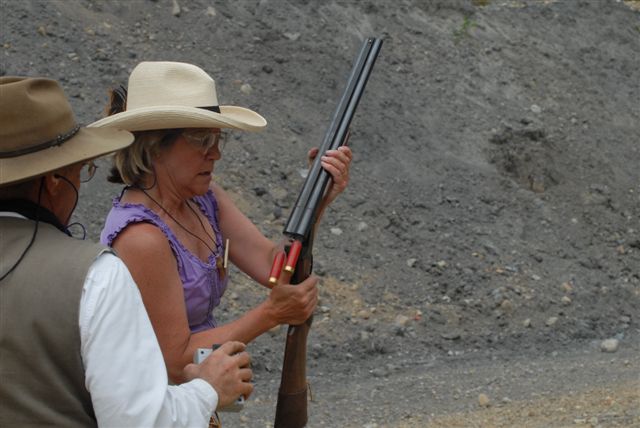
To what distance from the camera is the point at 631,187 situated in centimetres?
1041

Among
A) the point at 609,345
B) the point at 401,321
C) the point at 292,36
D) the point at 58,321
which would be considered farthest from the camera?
the point at 292,36

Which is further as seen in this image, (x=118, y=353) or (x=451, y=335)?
(x=451, y=335)

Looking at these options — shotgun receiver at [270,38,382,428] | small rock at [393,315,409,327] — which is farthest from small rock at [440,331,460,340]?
shotgun receiver at [270,38,382,428]

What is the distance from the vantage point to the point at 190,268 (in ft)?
11.9

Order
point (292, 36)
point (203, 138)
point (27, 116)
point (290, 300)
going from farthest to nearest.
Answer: point (292, 36)
point (203, 138)
point (290, 300)
point (27, 116)

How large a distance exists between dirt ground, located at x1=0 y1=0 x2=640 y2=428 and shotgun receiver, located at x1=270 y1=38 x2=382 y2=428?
2.40 metres

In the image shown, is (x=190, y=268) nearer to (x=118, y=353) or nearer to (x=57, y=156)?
(x=57, y=156)

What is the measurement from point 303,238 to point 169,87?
76cm

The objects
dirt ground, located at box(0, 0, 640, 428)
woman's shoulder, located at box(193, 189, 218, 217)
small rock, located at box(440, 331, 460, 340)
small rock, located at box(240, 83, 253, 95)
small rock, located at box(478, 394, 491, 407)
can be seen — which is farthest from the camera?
small rock, located at box(240, 83, 253, 95)

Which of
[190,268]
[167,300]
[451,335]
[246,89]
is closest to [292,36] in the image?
[246,89]

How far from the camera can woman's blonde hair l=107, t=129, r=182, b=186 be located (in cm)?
367

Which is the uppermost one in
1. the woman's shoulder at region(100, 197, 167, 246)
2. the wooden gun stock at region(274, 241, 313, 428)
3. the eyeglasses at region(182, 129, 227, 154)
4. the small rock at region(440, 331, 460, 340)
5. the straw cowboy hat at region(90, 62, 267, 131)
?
the straw cowboy hat at region(90, 62, 267, 131)

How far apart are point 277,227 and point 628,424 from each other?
3375mm

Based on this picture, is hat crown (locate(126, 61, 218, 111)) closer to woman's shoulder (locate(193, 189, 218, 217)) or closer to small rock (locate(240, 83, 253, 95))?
woman's shoulder (locate(193, 189, 218, 217))
